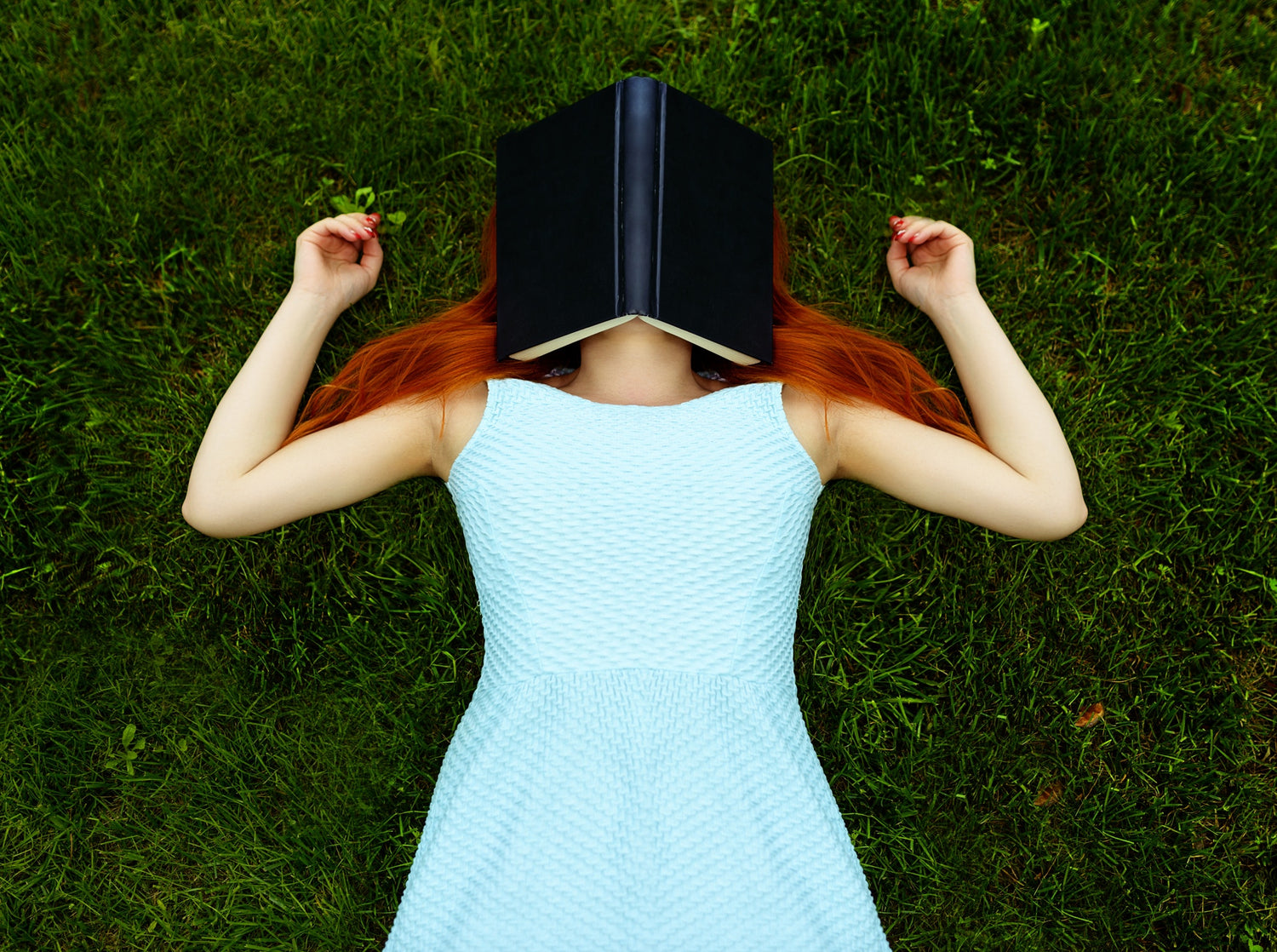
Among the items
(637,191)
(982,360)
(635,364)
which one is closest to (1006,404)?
(982,360)

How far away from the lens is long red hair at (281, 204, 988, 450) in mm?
2049

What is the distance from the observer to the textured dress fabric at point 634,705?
161 centimetres

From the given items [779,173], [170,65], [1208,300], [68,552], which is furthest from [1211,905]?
[170,65]

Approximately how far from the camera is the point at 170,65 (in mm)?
2619

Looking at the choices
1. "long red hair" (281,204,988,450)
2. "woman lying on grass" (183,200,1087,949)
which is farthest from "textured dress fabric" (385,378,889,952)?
"long red hair" (281,204,988,450)

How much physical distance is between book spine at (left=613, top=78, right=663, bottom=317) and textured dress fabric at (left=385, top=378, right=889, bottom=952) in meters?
0.27

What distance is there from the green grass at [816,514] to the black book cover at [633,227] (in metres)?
0.66

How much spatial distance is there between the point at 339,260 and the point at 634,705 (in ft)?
4.63

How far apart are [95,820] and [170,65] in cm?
223

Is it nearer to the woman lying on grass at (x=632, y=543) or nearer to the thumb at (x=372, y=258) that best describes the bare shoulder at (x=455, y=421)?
the woman lying on grass at (x=632, y=543)

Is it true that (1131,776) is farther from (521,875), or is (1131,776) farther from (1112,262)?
(521,875)

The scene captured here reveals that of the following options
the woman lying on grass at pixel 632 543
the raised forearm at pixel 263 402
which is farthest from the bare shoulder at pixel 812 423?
the raised forearm at pixel 263 402

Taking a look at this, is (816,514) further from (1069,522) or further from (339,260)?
(339,260)

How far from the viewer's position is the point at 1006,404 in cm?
204
